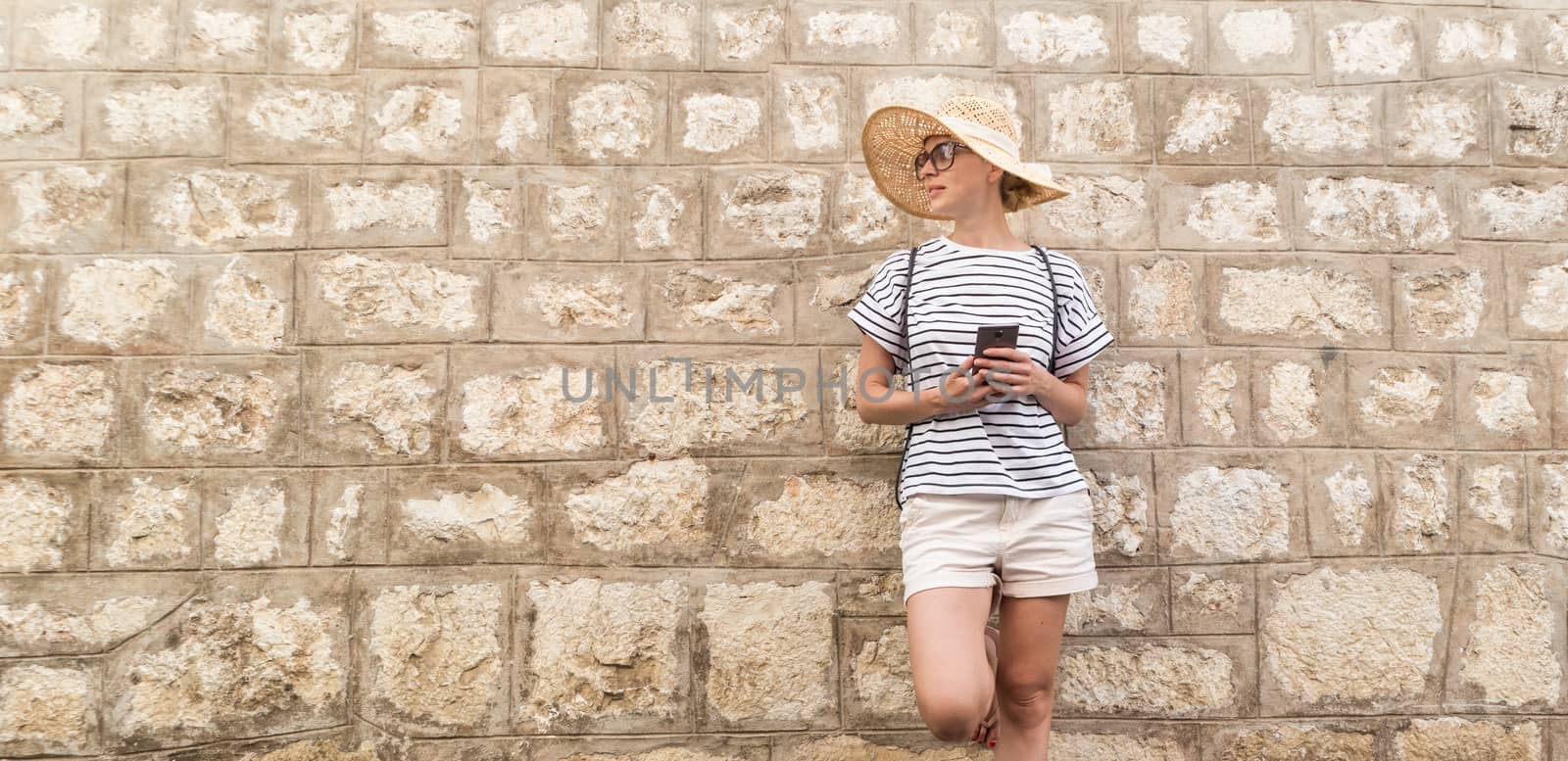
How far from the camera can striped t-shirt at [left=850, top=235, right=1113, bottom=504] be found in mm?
2520

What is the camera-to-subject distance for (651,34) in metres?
3.32

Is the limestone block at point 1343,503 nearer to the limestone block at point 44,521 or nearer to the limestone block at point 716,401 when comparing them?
the limestone block at point 716,401

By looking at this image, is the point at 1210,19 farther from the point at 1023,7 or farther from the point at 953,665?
the point at 953,665

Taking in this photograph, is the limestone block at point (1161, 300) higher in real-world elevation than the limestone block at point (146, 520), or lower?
higher

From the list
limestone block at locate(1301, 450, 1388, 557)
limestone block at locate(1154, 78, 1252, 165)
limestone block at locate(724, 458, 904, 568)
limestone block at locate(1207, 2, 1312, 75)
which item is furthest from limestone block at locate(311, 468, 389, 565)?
limestone block at locate(1207, 2, 1312, 75)

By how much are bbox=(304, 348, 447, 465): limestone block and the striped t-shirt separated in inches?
55.3

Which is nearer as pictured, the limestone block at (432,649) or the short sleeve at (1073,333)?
the short sleeve at (1073,333)

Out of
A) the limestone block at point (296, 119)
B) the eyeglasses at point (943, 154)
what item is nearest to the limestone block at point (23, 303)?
the limestone block at point (296, 119)

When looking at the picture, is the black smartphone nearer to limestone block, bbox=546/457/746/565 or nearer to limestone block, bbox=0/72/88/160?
limestone block, bbox=546/457/746/565

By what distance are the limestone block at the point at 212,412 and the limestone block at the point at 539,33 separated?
123 cm

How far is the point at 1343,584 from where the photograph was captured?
3246mm

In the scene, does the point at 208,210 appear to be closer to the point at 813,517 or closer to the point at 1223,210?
the point at 813,517

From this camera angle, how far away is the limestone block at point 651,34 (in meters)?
3.31

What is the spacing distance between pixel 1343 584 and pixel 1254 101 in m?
1.61
